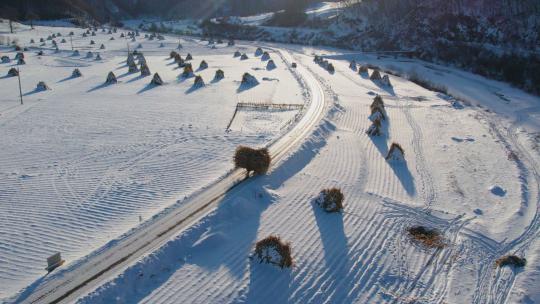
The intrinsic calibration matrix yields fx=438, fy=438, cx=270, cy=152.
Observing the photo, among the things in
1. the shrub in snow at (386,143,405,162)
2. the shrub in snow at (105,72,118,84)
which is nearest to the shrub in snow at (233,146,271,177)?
the shrub in snow at (386,143,405,162)

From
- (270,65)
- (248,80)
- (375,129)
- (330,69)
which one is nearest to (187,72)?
(248,80)

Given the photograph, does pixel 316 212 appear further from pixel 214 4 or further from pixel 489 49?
pixel 214 4

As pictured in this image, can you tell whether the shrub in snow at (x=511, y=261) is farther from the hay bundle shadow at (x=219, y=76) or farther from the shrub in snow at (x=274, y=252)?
the hay bundle shadow at (x=219, y=76)

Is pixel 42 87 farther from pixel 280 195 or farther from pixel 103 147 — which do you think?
pixel 280 195

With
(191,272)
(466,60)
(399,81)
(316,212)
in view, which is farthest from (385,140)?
(466,60)

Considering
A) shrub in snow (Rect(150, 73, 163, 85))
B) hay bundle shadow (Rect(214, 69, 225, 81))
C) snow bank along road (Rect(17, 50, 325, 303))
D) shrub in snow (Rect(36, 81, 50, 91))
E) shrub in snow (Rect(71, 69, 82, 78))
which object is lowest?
snow bank along road (Rect(17, 50, 325, 303))

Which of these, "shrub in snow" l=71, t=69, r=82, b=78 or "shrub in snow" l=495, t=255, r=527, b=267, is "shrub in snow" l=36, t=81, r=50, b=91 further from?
"shrub in snow" l=495, t=255, r=527, b=267

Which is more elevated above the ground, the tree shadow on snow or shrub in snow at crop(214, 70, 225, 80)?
shrub in snow at crop(214, 70, 225, 80)
